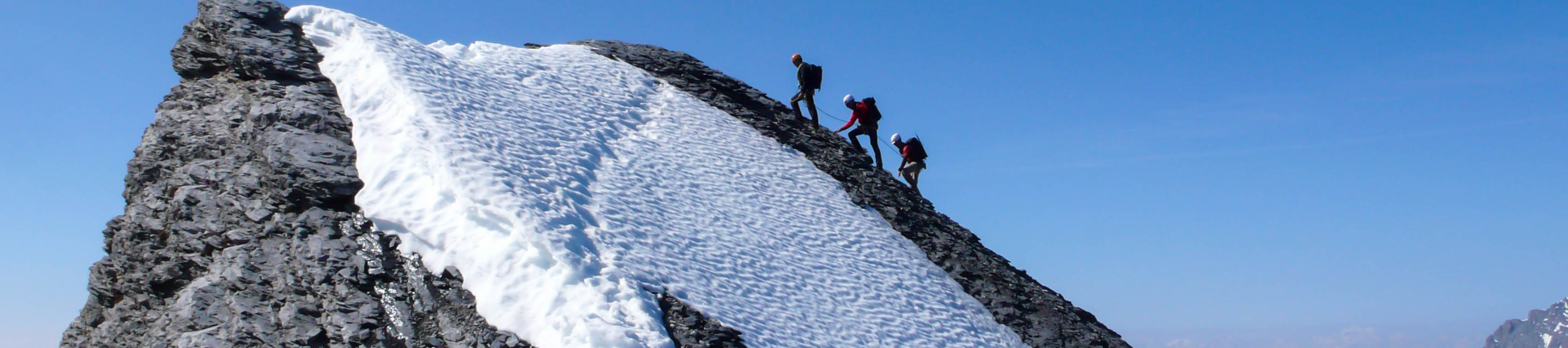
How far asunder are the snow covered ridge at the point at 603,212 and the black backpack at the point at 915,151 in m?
2.28

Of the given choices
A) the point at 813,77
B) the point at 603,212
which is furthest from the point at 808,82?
the point at 603,212

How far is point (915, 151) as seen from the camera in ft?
60.0

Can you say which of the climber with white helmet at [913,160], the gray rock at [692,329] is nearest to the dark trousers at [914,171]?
the climber with white helmet at [913,160]

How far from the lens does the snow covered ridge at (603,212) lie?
31.8 ft

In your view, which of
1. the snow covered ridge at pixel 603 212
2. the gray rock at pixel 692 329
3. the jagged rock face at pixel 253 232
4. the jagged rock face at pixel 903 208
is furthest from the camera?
the jagged rock face at pixel 903 208

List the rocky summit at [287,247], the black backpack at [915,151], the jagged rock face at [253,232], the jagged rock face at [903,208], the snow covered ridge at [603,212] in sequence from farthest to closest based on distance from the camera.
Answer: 1. the black backpack at [915,151]
2. the jagged rock face at [903,208]
3. the jagged rock face at [253,232]
4. the rocky summit at [287,247]
5. the snow covered ridge at [603,212]

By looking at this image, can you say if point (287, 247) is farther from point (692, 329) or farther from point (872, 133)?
point (872, 133)

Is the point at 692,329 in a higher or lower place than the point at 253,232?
lower

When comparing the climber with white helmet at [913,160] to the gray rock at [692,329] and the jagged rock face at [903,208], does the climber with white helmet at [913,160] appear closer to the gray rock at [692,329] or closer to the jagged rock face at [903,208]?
the jagged rock face at [903,208]

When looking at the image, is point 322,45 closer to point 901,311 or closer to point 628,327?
point 628,327

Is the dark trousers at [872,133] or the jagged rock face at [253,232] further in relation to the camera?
the dark trousers at [872,133]

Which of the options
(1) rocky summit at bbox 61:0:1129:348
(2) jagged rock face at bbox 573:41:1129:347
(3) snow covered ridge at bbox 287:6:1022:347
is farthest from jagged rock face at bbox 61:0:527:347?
(2) jagged rock face at bbox 573:41:1129:347

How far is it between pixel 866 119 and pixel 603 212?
813 cm

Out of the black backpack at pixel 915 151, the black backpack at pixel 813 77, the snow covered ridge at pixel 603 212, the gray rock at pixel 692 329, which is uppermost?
the black backpack at pixel 813 77
